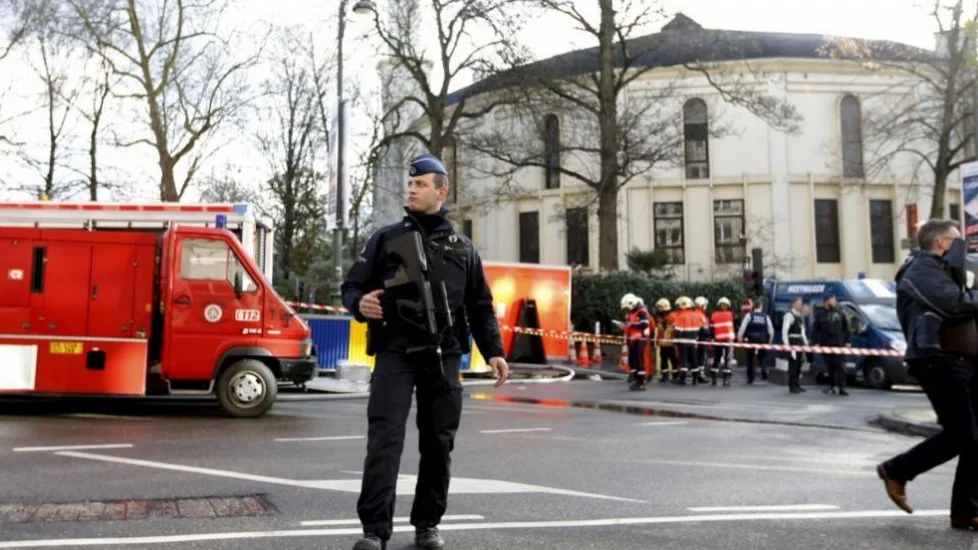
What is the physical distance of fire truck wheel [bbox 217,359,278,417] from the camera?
12141 millimetres

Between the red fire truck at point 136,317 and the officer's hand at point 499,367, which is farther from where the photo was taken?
the red fire truck at point 136,317

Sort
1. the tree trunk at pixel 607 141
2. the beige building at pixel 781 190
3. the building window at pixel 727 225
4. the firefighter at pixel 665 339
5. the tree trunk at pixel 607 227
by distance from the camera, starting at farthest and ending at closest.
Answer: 1. the building window at pixel 727 225
2. the beige building at pixel 781 190
3. the tree trunk at pixel 607 227
4. the tree trunk at pixel 607 141
5. the firefighter at pixel 665 339

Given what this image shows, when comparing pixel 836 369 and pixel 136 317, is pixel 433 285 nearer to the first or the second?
pixel 136 317

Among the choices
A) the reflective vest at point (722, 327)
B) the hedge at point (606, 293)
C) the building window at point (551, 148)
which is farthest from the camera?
the building window at point (551, 148)

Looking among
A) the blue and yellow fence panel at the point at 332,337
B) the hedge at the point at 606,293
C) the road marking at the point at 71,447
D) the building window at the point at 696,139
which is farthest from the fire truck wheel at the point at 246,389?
the building window at the point at 696,139

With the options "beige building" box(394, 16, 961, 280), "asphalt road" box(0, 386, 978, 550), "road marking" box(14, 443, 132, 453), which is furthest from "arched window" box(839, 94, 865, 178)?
"road marking" box(14, 443, 132, 453)

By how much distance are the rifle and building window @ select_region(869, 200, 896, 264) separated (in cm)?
4350

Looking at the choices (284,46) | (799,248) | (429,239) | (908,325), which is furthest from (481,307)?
(799,248)

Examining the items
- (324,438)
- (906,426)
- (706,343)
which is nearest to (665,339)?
(706,343)

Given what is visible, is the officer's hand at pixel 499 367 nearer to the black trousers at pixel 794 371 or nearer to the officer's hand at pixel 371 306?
the officer's hand at pixel 371 306

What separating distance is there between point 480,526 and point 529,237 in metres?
43.6

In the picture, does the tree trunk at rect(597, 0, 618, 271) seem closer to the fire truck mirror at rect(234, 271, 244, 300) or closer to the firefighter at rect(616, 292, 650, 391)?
the firefighter at rect(616, 292, 650, 391)

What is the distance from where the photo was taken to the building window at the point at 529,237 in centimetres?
4841

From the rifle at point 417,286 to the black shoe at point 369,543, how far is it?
0.81 m
